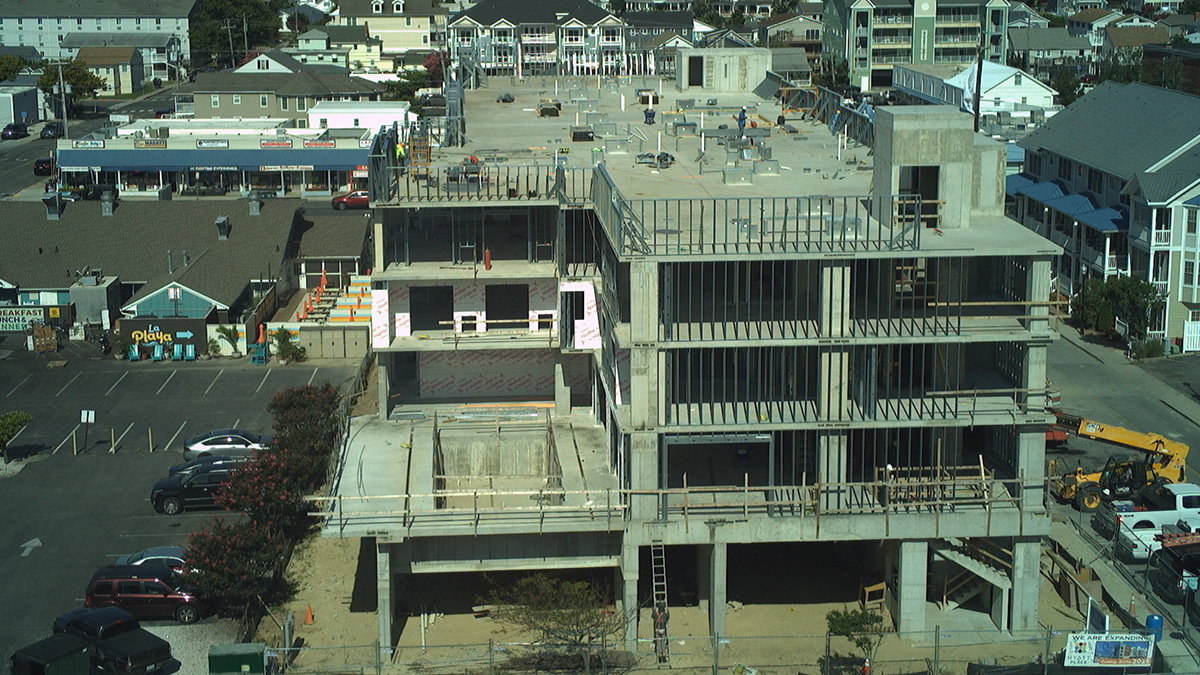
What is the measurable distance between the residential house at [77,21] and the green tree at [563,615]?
6182 inches

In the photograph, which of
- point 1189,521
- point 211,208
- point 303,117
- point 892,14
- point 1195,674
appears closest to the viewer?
point 1195,674

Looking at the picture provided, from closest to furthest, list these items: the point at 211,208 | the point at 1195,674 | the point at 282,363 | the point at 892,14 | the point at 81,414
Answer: the point at 1195,674
the point at 81,414
the point at 282,363
the point at 211,208
the point at 892,14

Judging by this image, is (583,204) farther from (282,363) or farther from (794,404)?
(282,363)

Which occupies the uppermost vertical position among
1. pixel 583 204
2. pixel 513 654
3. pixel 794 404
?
pixel 583 204

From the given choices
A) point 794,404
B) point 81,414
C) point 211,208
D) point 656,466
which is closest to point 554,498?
point 656,466

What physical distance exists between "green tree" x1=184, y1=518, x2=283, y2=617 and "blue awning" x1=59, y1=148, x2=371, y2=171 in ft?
218

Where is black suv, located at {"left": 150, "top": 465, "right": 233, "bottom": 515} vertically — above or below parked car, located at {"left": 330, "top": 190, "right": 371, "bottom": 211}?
below

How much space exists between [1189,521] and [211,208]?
53.3 meters

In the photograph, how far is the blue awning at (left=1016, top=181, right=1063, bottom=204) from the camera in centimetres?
7906

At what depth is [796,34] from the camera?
18088 cm

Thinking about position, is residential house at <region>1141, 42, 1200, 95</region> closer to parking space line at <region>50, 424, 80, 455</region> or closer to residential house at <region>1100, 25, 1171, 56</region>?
residential house at <region>1100, 25, 1171, 56</region>

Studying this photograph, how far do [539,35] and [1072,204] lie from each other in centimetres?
7071

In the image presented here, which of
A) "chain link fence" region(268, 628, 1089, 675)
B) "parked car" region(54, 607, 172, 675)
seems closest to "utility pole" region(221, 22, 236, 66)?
"parked car" region(54, 607, 172, 675)

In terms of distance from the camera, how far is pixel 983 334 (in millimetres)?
40375
